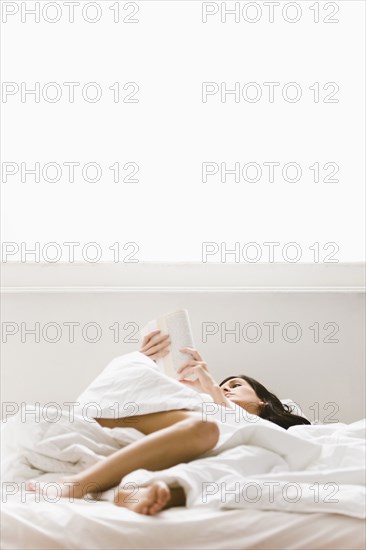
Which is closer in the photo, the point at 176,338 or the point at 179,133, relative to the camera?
the point at 176,338

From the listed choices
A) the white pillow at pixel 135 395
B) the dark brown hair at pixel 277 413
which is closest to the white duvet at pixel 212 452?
the white pillow at pixel 135 395

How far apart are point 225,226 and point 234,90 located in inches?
18.4

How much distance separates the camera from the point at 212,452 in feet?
5.24

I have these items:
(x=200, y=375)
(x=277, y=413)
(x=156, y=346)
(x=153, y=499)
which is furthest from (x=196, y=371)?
(x=153, y=499)

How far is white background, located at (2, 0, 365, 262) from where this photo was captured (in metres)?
2.66

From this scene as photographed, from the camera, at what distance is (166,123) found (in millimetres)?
2680

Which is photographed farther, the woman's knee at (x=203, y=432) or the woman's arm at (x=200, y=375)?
the woman's arm at (x=200, y=375)

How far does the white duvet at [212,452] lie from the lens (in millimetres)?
1373

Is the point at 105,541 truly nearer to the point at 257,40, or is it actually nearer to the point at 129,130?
the point at 129,130

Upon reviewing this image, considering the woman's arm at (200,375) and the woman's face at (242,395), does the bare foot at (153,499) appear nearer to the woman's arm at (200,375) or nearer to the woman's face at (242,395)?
the woman's arm at (200,375)

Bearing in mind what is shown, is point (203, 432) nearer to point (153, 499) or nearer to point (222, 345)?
point (153, 499)

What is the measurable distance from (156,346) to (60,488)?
1.91ft

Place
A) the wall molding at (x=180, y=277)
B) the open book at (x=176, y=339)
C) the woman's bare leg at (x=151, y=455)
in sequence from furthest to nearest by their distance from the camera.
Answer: the wall molding at (x=180, y=277), the open book at (x=176, y=339), the woman's bare leg at (x=151, y=455)

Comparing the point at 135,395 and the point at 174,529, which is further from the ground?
the point at 135,395
